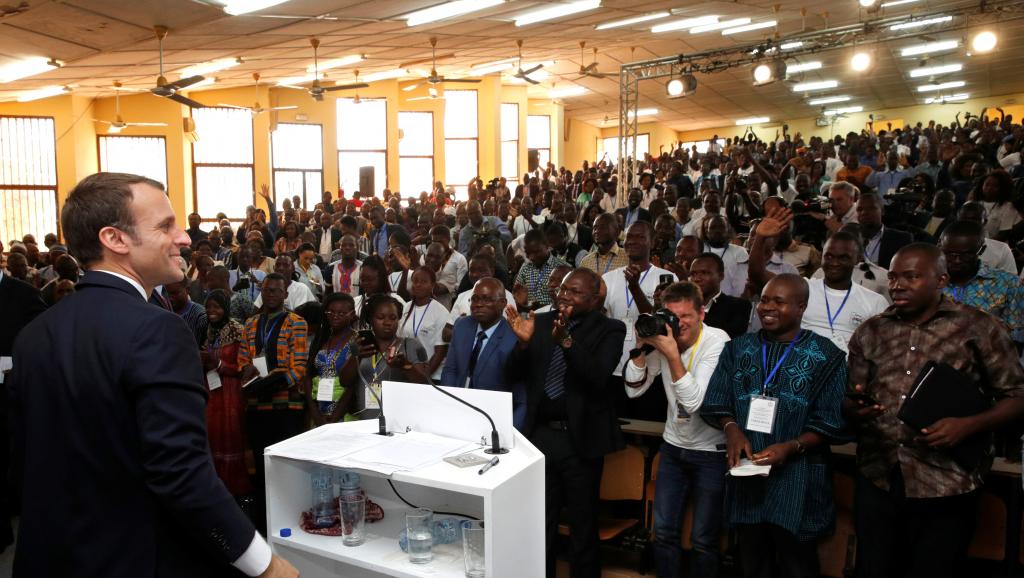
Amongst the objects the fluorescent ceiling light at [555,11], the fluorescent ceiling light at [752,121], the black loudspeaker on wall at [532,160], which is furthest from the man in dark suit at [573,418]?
the fluorescent ceiling light at [752,121]

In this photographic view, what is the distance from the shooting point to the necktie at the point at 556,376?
3.57 m

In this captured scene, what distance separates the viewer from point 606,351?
3.59 m

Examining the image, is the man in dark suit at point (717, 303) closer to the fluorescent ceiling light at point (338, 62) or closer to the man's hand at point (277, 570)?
the man's hand at point (277, 570)

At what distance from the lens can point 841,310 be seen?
4051 mm

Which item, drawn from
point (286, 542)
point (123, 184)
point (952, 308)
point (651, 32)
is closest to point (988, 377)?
point (952, 308)

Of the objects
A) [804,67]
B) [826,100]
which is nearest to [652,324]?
[804,67]

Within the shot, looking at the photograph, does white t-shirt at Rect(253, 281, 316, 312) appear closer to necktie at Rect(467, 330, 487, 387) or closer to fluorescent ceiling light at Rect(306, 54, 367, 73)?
necktie at Rect(467, 330, 487, 387)

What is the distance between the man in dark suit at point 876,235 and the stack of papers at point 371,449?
4.38 metres

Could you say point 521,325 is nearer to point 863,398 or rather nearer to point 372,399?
point 372,399

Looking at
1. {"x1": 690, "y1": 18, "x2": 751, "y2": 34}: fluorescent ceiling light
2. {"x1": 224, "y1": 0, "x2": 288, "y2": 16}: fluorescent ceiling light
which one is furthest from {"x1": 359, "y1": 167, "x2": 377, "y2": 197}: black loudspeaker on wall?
{"x1": 224, "y1": 0, "x2": 288, "y2": 16}: fluorescent ceiling light

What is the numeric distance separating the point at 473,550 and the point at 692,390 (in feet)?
4.25

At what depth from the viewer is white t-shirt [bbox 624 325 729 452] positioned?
10.7 feet

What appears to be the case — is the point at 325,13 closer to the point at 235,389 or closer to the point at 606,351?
the point at 235,389

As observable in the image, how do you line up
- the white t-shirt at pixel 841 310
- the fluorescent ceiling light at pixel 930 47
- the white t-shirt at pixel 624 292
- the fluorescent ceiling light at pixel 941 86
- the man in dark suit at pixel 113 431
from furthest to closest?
the fluorescent ceiling light at pixel 941 86
the fluorescent ceiling light at pixel 930 47
the white t-shirt at pixel 624 292
the white t-shirt at pixel 841 310
the man in dark suit at pixel 113 431
